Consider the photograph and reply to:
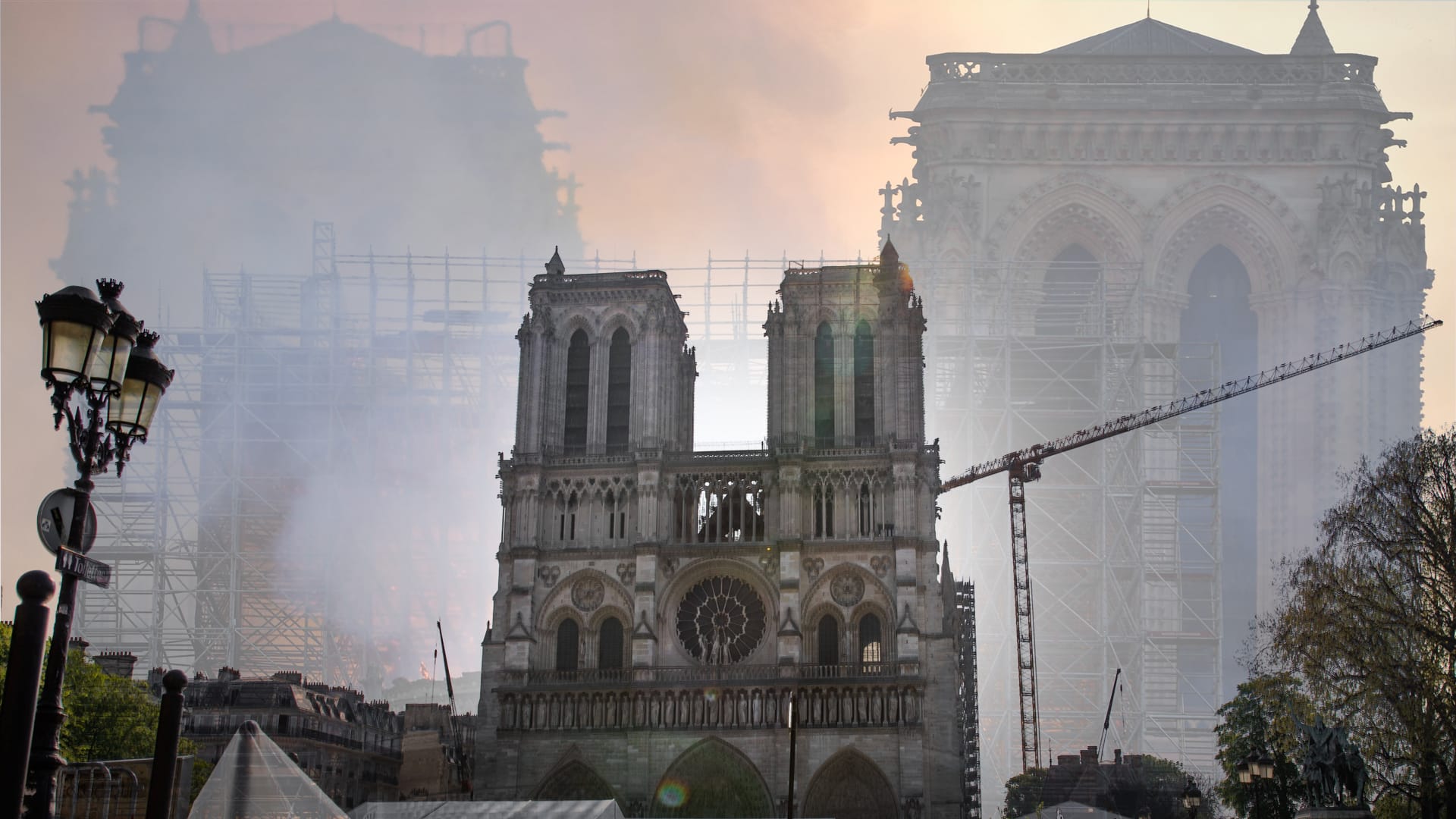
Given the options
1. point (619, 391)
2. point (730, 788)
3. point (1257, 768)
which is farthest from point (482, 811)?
point (619, 391)

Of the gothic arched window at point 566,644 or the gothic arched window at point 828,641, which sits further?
the gothic arched window at point 566,644

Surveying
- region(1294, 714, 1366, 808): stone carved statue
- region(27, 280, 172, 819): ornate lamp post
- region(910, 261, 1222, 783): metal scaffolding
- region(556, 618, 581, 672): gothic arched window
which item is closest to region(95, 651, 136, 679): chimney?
region(556, 618, 581, 672): gothic arched window

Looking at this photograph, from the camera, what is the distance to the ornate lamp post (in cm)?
1269

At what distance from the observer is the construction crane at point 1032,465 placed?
3487 inches

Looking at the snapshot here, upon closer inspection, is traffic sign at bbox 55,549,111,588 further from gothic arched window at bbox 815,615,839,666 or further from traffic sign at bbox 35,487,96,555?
gothic arched window at bbox 815,615,839,666

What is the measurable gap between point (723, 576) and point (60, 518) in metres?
53.9

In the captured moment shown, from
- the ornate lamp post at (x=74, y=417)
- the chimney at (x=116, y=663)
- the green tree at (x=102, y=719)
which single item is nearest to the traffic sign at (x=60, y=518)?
the ornate lamp post at (x=74, y=417)

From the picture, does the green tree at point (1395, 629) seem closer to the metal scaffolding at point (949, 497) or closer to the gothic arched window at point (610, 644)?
the gothic arched window at point (610, 644)

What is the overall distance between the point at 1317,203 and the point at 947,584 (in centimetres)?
3899

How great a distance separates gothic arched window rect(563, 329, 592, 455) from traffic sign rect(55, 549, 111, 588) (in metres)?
55.4

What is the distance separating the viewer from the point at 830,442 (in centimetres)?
6756

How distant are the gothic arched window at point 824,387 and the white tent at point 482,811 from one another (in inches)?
1154

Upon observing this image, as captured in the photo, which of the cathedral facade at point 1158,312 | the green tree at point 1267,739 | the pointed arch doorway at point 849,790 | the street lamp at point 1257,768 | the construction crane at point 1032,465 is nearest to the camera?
the street lamp at point 1257,768

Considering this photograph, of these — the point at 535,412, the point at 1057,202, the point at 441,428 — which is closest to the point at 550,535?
the point at 535,412
